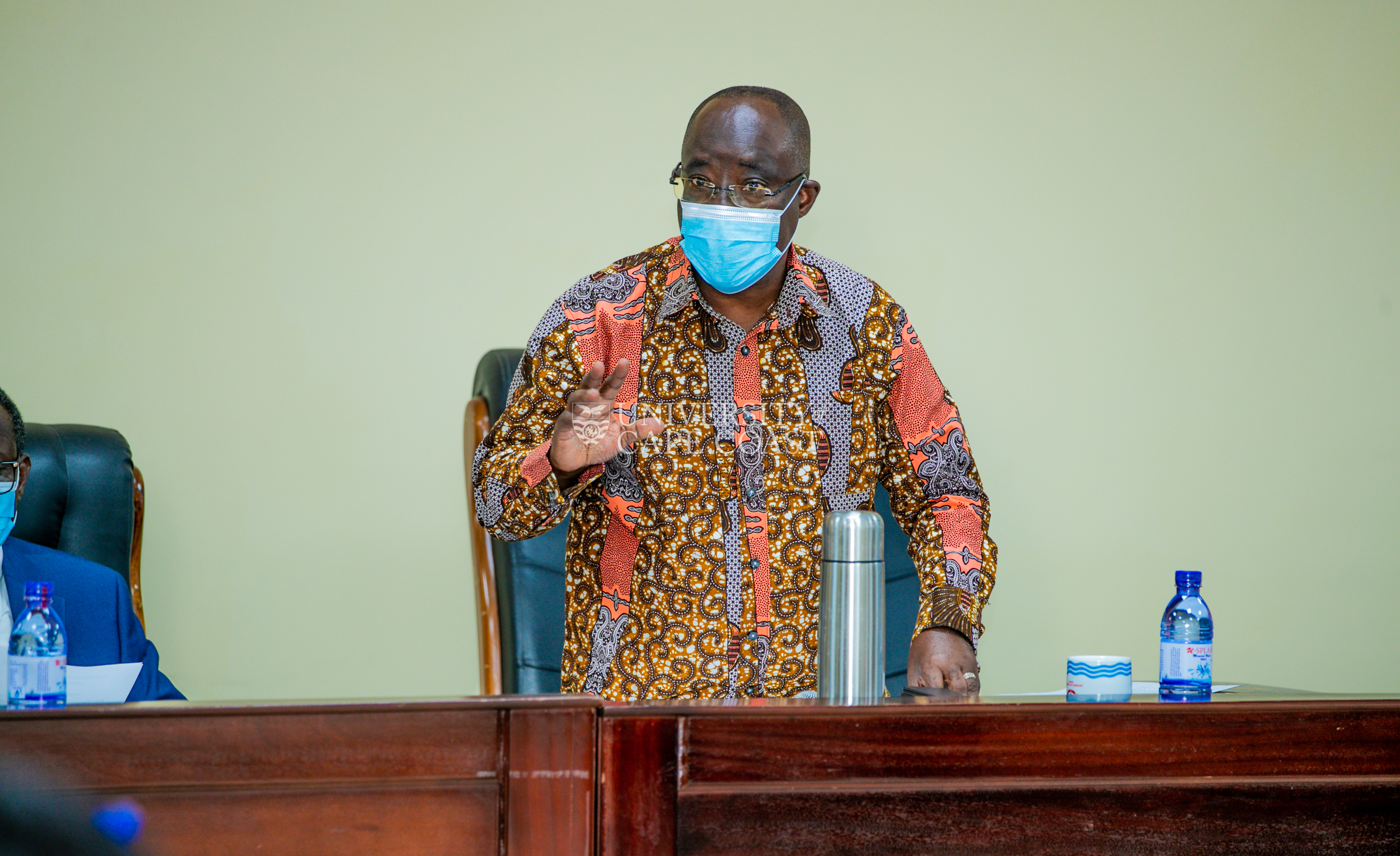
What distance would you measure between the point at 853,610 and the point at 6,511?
1.13 m

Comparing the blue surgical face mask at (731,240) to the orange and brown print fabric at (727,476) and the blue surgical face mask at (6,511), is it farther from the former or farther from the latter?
the blue surgical face mask at (6,511)

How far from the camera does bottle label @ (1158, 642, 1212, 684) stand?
Result: 136 cm

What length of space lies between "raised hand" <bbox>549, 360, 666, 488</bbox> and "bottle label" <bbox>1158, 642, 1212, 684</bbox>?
0.67 m

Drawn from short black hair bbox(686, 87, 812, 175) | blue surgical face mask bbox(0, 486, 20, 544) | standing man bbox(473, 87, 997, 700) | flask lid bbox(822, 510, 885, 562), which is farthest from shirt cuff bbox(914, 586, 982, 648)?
blue surgical face mask bbox(0, 486, 20, 544)

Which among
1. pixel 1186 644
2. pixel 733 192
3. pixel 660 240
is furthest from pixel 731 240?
pixel 1186 644

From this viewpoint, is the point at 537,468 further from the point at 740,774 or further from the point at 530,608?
the point at 740,774

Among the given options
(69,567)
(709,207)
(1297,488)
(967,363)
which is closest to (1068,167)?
(967,363)

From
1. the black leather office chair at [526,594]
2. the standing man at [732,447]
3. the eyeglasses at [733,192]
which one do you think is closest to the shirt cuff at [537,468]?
the standing man at [732,447]

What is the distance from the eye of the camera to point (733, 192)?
1.78m

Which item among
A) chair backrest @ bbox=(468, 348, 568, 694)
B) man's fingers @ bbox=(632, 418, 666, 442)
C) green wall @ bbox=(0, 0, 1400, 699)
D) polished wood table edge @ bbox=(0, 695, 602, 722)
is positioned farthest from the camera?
green wall @ bbox=(0, 0, 1400, 699)

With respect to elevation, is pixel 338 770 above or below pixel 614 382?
below

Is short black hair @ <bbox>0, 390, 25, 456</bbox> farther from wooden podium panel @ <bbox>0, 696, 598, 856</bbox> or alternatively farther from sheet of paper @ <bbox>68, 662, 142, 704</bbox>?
wooden podium panel @ <bbox>0, 696, 598, 856</bbox>

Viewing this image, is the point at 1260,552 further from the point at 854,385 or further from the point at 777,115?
the point at 777,115

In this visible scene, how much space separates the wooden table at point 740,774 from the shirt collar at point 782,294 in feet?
2.73
